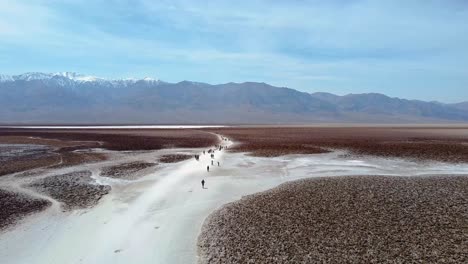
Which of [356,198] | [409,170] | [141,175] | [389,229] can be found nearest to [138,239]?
[389,229]

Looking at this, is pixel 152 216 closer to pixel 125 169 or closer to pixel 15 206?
pixel 15 206

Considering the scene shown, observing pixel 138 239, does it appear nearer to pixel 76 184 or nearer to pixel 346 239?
pixel 346 239

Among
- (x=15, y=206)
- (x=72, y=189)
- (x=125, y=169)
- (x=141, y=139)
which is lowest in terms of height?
(x=15, y=206)

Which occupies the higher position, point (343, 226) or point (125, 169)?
point (343, 226)

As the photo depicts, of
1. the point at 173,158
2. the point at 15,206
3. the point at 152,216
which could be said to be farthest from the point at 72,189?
the point at 173,158

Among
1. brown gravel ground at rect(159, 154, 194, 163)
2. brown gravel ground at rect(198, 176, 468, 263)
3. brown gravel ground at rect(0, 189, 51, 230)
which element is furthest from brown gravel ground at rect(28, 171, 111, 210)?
brown gravel ground at rect(159, 154, 194, 163)

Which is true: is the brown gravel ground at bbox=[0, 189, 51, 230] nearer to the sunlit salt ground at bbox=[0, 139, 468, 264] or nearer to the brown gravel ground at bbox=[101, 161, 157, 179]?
the sunlit salt ground at bbox=[0, 139, 468, 264]
